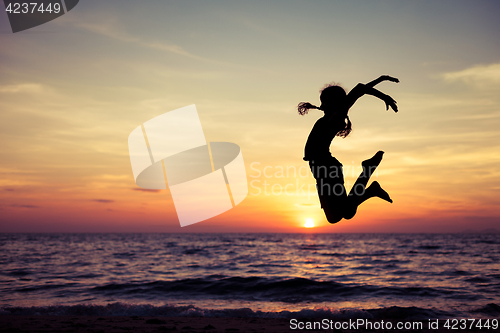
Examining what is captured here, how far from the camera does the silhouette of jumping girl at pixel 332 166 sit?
4566 millimetres

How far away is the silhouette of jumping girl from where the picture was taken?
457cm

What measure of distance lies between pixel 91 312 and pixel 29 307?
84.6 inches

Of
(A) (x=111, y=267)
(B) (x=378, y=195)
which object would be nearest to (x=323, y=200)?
(B) (x=378, y=195)

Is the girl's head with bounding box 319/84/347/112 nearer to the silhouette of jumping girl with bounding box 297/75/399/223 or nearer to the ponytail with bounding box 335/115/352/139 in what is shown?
the silhouette of jumping girl with bounding box 297/75/399/223

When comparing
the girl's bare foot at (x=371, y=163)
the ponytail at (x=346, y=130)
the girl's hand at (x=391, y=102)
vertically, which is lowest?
the girl's bare foot at (x=371, y=163)

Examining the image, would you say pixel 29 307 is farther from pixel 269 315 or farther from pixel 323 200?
pixel 323 200

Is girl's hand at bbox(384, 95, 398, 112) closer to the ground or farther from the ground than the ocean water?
farther from the ground

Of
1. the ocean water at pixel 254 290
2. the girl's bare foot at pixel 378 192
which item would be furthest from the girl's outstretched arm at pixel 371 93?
the ocean water at pixel 254 290

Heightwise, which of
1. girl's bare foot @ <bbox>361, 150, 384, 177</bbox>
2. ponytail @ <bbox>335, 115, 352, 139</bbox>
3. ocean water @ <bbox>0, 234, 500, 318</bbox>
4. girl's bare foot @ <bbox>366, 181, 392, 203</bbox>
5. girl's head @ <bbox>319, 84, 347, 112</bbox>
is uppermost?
girl's head @ <bbox>319, 84, 347, 112</bbox>

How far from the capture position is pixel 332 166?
479 cm

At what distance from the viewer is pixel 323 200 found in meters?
5.01

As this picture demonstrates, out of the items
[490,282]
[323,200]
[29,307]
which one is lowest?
[490,282]

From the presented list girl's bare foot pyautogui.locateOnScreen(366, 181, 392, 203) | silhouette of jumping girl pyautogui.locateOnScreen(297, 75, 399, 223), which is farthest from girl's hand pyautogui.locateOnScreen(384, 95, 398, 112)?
girl's bare foot pyautogui.locateOnScreen(366, 181, 392, 203)

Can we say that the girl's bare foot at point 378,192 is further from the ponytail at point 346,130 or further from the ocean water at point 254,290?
the ocean water at point 254,290
